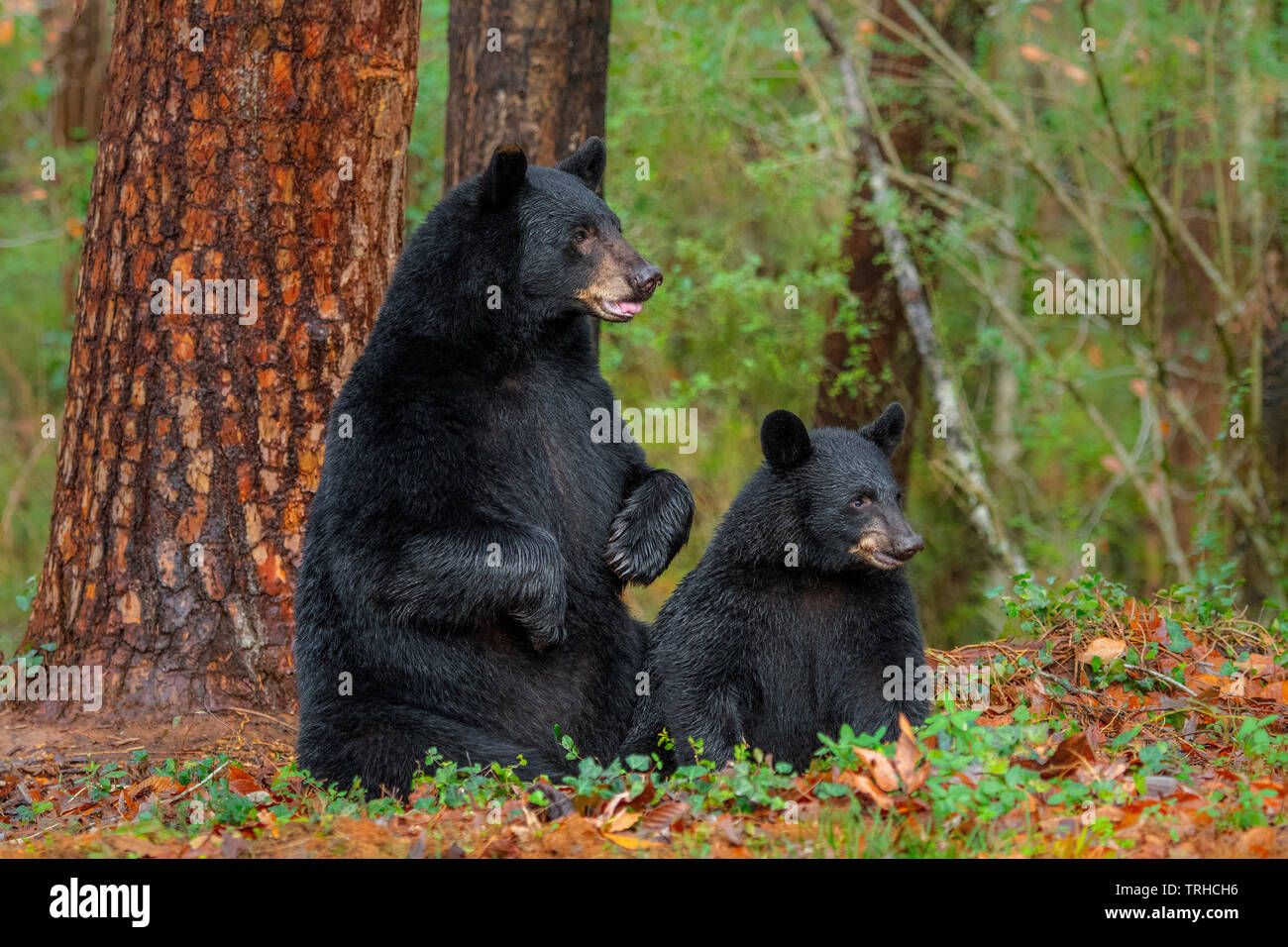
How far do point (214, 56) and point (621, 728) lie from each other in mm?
3303

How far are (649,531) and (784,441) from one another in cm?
61

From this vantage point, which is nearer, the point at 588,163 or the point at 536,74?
the point at 588,163

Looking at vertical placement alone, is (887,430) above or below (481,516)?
above

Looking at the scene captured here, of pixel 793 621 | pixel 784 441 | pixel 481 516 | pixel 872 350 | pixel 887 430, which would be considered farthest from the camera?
pixel 872 350

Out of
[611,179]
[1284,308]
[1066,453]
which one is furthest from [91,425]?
[1066,453]

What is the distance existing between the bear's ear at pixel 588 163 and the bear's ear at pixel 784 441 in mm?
1217

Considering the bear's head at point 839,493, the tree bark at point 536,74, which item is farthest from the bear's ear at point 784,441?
the tree bark at point 536,74

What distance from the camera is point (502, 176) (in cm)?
465

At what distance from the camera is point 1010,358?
10.6 m

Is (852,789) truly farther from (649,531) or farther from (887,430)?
(887,430)

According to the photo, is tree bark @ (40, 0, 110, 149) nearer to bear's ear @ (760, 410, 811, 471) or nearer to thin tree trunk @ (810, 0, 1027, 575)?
thin tree trunk @ (810, 0, 1027, 575)

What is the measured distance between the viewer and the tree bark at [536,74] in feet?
23.9

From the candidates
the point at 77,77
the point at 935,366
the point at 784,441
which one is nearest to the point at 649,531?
the point at 784,441

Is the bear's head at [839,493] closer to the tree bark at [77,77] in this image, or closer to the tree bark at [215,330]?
the tree bark at [215,330]
